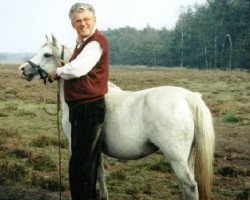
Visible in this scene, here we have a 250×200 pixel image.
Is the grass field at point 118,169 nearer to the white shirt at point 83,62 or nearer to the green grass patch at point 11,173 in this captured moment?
the green grass patch at point 11,173

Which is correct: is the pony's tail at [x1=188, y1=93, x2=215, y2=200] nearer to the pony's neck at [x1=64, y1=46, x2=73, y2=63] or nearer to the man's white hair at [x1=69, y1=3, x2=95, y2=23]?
the man's white hair at [x1=69, y1=3, x2=95, y2=23]

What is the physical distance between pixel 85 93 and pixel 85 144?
64cm

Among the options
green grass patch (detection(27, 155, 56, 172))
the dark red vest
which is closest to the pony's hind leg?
the dark red vest

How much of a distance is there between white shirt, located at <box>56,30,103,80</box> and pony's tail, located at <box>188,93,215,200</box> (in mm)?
1182

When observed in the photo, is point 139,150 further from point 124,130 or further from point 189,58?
point 189,58

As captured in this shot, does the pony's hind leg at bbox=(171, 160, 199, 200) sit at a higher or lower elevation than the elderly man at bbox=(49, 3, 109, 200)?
lower

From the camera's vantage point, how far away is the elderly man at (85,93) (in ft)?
16.1

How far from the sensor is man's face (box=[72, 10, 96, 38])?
496 centimetres

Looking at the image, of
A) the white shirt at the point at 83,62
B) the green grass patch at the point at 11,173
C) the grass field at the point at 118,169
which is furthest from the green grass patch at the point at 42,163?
the white shirt at the point at 83,62

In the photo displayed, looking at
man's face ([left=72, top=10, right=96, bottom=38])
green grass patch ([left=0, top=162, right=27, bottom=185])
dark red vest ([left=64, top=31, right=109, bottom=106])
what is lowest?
green grass patch ([left=0, top=162, right=27, bottom=185])

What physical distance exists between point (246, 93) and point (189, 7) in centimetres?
7469

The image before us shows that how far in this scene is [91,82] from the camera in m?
4.99

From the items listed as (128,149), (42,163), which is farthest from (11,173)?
(128,149)

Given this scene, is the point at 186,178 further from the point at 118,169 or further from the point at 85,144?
the point at 118,169
